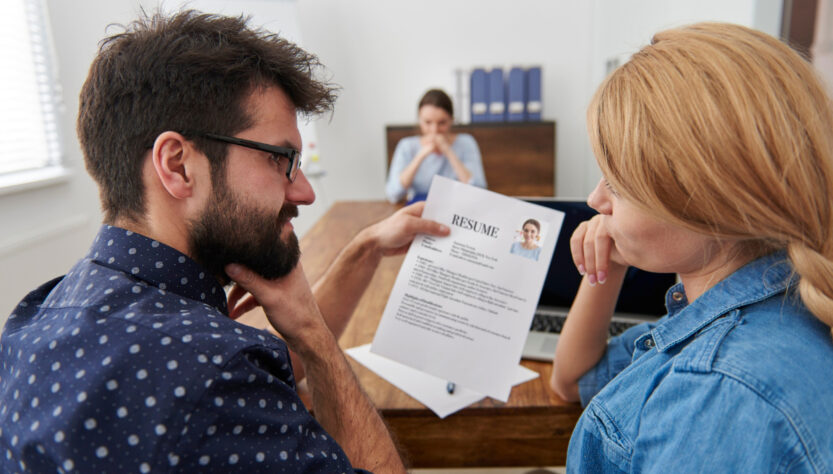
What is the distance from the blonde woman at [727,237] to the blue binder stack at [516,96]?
146 inches

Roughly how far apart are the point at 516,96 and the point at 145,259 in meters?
3.88

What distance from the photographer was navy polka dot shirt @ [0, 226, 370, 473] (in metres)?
0.56

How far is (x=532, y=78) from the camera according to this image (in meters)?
4.24

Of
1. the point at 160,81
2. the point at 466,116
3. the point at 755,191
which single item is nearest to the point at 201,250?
the point at 160,81

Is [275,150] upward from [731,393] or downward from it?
upward

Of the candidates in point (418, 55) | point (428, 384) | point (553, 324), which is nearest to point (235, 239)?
point (428, 384)

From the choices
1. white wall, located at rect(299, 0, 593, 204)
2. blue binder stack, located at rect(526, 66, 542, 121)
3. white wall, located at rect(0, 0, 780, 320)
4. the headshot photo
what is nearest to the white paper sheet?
the headshot photo

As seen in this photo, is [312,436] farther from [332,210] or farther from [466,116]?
[466,116]

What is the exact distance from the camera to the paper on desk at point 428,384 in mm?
1055

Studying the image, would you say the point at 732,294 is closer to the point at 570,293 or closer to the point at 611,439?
the point at 611,439

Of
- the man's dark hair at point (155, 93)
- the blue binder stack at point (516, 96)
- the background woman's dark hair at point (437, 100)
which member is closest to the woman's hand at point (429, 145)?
the background woman's dark hair at point (437, 100)

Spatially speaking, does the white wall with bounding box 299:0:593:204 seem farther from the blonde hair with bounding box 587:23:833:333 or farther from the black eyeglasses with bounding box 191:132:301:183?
the blonde hair with bounding box 587:23:833:333

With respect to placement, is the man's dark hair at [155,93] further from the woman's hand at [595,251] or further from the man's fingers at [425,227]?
the woman's hand at [595,251]

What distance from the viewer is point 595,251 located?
94 cm
